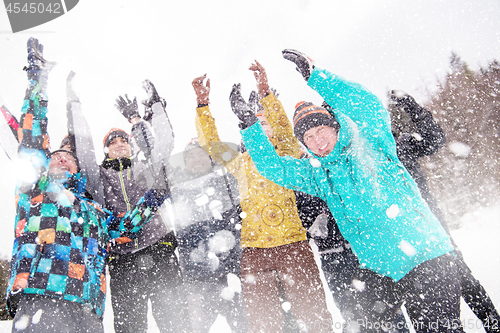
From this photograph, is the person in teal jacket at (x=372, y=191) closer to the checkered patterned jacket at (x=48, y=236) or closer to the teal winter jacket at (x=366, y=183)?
the teal winter jacket at (x=366, y=183)

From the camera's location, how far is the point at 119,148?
10.8ft

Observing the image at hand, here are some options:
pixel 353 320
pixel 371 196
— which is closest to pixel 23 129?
pixel 371 196

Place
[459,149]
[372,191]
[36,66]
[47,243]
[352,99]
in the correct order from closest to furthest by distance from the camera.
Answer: [47,243] → [372,191] → [352,99] → [36,66] → [459,149]

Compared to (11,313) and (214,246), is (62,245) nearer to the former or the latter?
(11,313)

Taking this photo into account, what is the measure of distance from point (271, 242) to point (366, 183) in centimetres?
109

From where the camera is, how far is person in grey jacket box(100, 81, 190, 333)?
2.64 m

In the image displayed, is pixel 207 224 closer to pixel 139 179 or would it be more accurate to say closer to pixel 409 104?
pixel 139 179

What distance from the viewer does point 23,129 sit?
200 centimetres

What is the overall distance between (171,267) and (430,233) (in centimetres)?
248

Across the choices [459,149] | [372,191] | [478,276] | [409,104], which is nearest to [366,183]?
[372,191]

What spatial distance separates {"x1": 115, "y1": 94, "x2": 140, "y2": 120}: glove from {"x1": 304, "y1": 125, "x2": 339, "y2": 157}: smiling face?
266cm

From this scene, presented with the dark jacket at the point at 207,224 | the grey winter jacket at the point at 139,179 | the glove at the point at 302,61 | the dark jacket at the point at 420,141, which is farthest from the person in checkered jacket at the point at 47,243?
the dark jacket at the point at 420,141

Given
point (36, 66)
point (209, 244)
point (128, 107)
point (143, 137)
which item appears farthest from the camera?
point (128, 107)

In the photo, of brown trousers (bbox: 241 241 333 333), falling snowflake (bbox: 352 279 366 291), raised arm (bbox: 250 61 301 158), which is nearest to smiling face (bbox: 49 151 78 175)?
brown trousers (bbox: 241 241 333 333)
